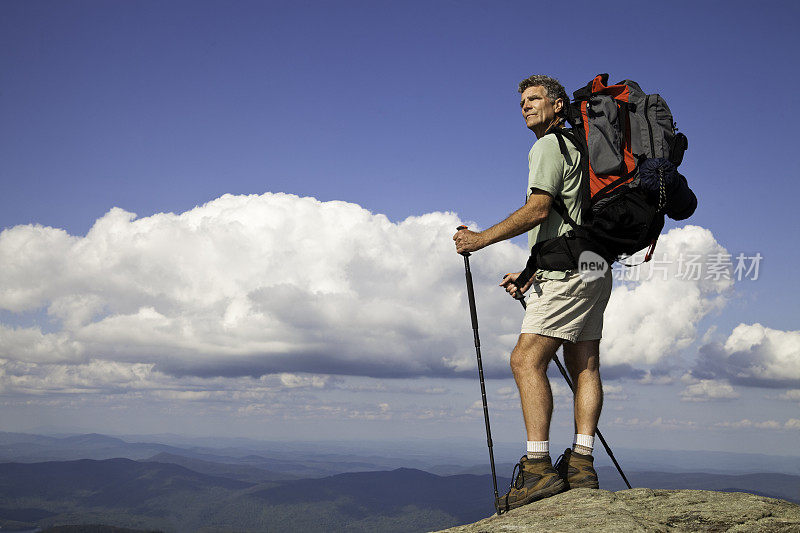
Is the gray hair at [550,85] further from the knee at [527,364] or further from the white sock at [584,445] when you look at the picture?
the white sock at [584,445]

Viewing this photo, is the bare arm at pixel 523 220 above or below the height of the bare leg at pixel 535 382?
above

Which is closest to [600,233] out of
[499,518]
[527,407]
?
[527,407]

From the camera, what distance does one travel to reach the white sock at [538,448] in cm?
601

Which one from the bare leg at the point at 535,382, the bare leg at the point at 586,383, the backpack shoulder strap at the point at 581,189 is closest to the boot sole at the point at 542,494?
the bare leg at the point at 535,382

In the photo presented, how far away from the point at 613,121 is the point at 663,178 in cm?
76

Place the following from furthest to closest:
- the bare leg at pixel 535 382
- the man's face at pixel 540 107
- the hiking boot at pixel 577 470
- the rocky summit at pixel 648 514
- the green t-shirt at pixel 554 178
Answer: the man's face at pixel 540 107
the hiking boot at pixel 577 470
the bare leg at pixel 535 382
the green t-shirt at pixel 554 178
the rocky summit at pixel 648 514

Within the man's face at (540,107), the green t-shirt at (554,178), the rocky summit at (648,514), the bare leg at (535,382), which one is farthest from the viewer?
the man's face at (540,107)

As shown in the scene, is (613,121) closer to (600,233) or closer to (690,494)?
(600,233)

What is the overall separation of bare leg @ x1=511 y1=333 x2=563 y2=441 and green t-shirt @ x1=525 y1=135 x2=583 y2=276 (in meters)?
1.08

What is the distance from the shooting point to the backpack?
19.5ft

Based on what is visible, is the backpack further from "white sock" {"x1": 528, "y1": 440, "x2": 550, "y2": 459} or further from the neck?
"white sock" {"x1": 528, "y1": 440, "x2": 550, "y2": 459}

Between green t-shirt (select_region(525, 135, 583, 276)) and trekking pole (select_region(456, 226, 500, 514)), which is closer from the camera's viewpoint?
green t-shirt (select_region(525, 135, 583, 276))

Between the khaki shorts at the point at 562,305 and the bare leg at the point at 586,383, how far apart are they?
30 cm

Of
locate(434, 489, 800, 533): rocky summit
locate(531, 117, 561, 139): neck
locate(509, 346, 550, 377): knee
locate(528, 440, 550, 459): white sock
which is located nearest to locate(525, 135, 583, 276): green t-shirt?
locate(531, 117, 561, 139): neck
